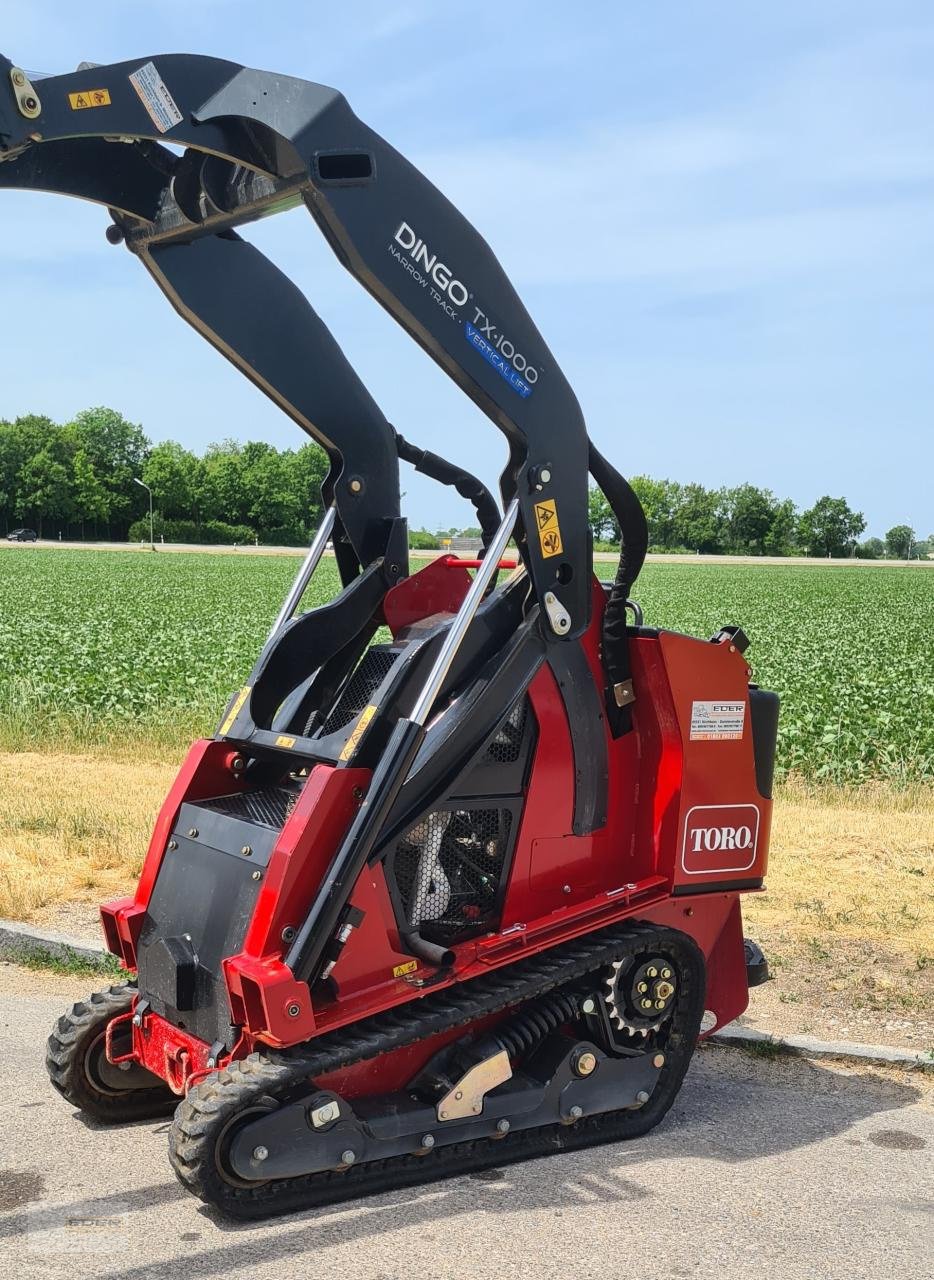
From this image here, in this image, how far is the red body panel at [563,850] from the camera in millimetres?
4109

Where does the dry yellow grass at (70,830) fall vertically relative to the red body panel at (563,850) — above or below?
below

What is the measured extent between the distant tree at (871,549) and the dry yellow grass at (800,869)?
11857 centimetres

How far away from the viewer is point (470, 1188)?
13.7ft

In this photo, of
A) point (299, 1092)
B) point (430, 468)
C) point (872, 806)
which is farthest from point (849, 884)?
point (299, 1092)

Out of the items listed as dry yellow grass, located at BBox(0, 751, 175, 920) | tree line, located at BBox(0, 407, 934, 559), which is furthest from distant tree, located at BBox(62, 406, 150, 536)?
dry yellow grass, located at BBox(0, 751, 175, 920)

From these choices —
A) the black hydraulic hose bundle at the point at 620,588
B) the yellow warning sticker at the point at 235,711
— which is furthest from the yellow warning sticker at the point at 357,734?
the black hydraulic hose bundle at the point at 620,588

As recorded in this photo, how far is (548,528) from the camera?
4559 millimetres

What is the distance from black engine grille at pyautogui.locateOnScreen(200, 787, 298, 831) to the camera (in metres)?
4.50

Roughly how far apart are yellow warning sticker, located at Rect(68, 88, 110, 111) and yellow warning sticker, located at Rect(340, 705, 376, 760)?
6.38ft

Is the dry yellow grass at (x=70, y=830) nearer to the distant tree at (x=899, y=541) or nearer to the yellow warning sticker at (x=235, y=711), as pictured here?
the yellow warning sticker at (x=235, y=711)

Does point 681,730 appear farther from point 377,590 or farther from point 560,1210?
point 560,1210

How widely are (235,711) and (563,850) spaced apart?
131 centimetres

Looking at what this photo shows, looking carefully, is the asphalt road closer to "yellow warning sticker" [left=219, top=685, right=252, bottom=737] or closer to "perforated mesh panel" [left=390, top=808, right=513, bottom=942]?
"perforated mesh panel" [left=390, top=808, right=513, bottom=942]

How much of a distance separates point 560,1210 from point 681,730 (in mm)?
1733
